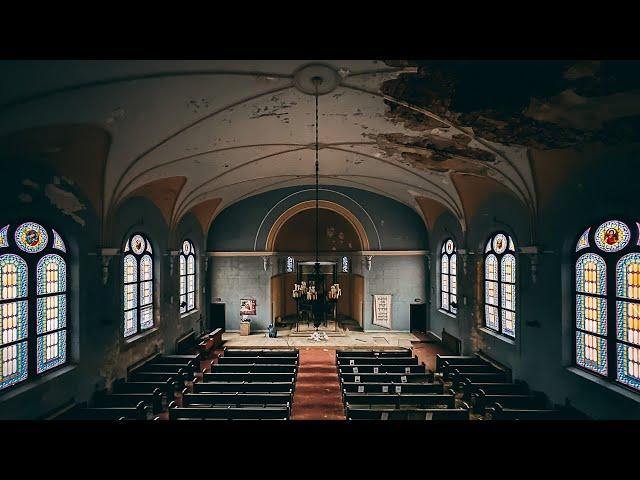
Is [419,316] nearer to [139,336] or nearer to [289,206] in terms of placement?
[289,206]

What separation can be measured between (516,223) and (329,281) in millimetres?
14089

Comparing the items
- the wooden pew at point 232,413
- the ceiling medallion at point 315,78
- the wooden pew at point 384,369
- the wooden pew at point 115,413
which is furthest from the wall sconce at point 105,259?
the wooden pew at point 384,369

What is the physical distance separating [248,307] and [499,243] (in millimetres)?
12608

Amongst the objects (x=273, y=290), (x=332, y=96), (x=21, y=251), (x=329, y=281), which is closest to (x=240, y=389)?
(x=21, y=251)

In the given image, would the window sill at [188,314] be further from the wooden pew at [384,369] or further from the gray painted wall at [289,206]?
the wooden pew at [384,369]

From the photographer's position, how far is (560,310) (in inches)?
388

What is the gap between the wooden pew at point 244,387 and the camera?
10.2 meters

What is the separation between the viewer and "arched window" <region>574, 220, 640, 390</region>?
8.21 metres

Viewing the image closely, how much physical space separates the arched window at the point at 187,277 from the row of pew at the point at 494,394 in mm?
11464

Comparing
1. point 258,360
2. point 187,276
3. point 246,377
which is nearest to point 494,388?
point 246,377

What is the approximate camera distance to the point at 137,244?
1369 cm

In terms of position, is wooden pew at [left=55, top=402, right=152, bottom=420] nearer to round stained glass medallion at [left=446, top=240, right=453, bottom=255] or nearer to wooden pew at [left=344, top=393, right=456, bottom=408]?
wooden pew at [left=344, top=393, right=456, bottom=408]

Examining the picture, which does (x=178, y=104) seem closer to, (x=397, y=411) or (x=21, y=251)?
(x=21, y=251)

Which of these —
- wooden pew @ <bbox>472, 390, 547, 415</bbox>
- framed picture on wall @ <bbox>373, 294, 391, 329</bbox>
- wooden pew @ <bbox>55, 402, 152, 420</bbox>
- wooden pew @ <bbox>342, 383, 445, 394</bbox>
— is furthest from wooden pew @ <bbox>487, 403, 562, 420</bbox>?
framed picture on wall @ <bbox>373, 294, 391, 329</bbox>
